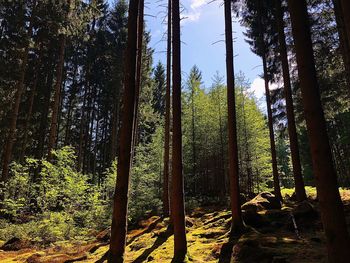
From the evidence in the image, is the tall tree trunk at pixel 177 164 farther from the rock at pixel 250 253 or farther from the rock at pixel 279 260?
the rock at pixel 279 260

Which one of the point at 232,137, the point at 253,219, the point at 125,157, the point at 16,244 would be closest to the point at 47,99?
Answer: the point at 16,244

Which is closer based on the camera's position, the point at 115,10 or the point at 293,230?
the point at 293,230

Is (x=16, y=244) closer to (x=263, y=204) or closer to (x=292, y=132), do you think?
(x=263, y=204)

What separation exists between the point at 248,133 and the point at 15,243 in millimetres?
15309

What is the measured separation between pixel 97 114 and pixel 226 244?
85.2ft

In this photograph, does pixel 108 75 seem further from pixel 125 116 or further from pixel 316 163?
pixel 316 163

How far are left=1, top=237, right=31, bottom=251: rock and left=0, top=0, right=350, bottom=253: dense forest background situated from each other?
64 centimetres

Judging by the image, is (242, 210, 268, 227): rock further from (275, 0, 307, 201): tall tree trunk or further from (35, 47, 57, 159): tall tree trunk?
(35, 47, 57, 159): tall tree trunk

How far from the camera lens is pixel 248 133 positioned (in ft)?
69.7

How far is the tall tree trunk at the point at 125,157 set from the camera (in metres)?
6.68

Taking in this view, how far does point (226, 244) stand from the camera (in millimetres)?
8062

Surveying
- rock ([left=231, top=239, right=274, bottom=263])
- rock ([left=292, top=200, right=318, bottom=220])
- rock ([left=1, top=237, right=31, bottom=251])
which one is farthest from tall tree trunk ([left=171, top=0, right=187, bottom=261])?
rock ([left=1, top=237, right=31, bottom=251])

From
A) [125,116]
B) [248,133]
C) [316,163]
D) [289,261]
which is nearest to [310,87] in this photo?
[316,163]

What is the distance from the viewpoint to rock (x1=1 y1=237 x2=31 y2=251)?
36.4 ft
